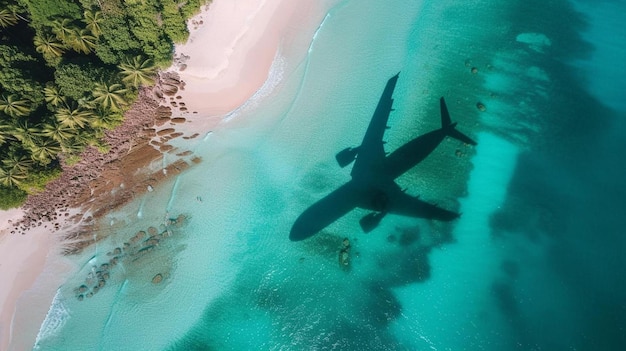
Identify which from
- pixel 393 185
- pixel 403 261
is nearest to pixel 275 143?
pixel 393 185

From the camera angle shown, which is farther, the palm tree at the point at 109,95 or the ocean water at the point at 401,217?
the ocean water at the point at 401,217

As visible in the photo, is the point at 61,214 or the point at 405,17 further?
the point at 405,17

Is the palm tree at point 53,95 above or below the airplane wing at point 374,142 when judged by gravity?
above

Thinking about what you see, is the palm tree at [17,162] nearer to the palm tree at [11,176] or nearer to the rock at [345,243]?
the palm tree at [11,176]

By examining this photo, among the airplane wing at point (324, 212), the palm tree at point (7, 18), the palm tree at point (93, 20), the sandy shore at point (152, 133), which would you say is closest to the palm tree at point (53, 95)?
the sandy shore at point (152, 133)

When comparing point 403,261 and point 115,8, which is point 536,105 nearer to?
point 403,261

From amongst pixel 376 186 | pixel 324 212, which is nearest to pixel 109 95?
pixel 324 212
